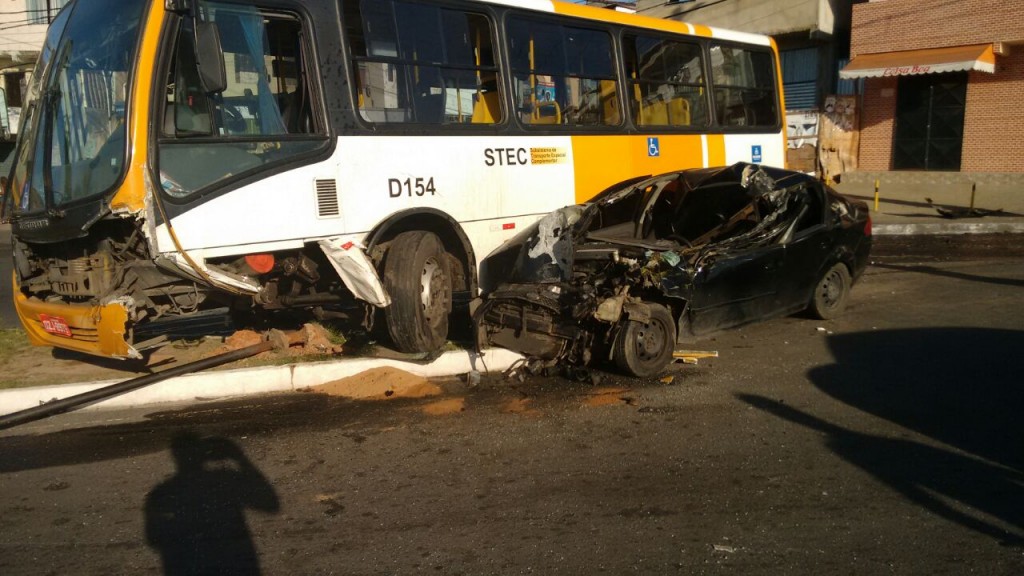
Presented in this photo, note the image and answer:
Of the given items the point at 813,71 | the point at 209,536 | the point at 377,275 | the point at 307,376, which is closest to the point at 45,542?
the point at 209,536

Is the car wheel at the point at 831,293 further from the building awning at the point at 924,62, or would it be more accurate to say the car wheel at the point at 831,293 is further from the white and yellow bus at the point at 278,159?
the building awning at the point at 924,62

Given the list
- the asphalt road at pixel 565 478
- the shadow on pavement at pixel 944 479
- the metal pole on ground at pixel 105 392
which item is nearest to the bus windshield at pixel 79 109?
the metal pole on ground at pixel 105 392

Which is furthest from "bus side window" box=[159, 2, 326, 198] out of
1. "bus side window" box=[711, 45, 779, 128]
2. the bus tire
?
"bus side window" box=[711, 45, 779, 128]

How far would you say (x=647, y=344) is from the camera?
21.7 feet

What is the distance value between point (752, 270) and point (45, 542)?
5794 millimetres

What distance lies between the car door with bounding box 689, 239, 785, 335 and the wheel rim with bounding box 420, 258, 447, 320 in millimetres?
2267

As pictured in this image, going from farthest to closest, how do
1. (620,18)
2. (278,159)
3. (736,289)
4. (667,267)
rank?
1. (620,18)
2. (736,289)
3. (667,267)
4. (278,159)

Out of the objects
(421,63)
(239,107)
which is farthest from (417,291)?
(421,63)

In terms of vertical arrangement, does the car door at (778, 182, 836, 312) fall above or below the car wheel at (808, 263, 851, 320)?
above

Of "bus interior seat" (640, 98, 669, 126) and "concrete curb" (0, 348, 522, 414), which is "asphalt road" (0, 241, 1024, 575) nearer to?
"concrete curb" (0, 348, 522, 414)

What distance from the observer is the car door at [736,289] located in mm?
6859

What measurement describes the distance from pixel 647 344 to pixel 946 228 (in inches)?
481

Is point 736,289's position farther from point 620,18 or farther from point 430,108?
point 620,18

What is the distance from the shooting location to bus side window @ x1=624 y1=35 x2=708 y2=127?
31.7 ft
